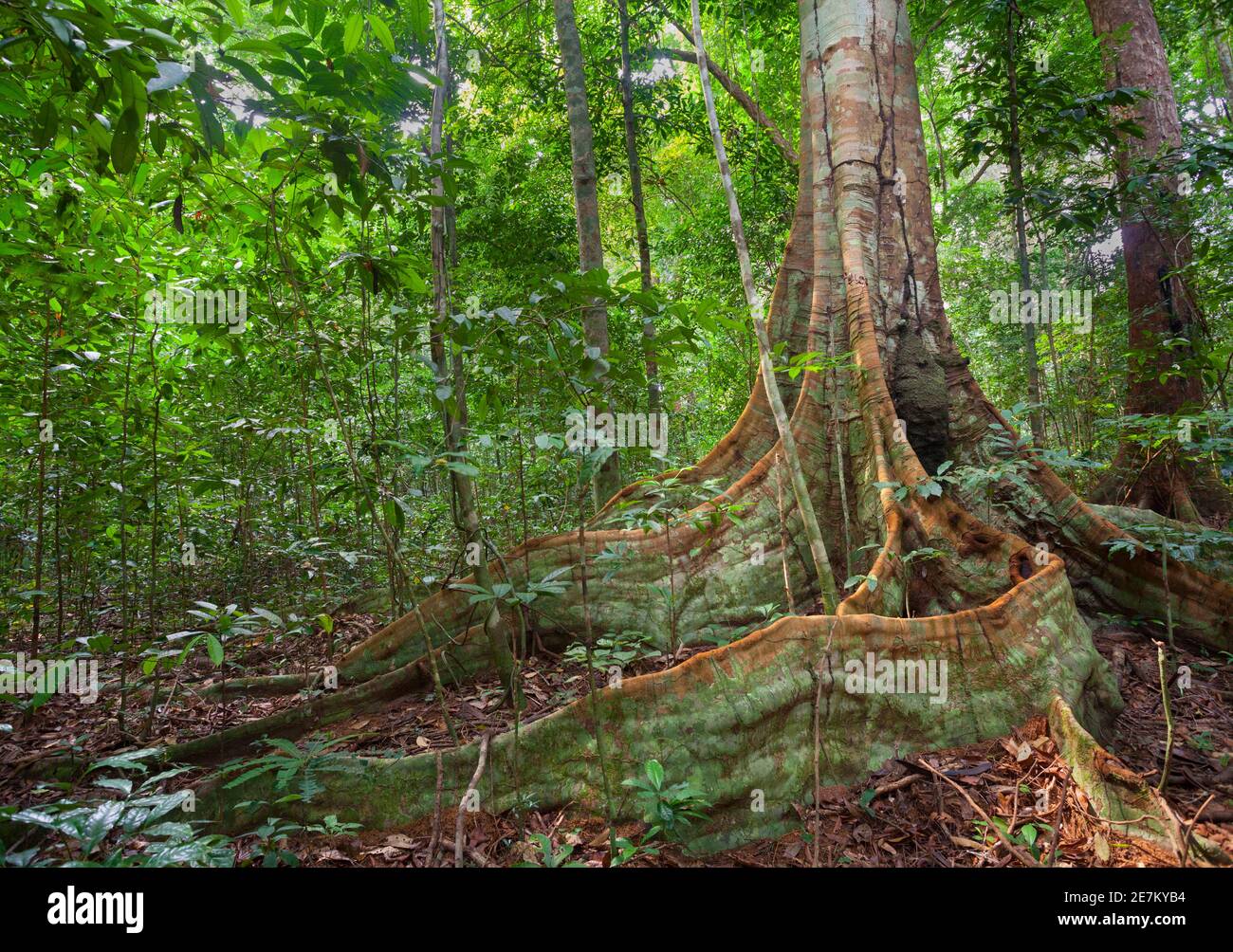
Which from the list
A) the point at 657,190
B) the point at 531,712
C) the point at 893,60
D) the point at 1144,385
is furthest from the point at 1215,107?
the point at 531,712

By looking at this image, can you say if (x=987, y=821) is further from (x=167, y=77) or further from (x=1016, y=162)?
(x=1016, y=162)

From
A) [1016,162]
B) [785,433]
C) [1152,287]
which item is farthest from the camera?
[1152,287]

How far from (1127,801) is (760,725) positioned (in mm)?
1172

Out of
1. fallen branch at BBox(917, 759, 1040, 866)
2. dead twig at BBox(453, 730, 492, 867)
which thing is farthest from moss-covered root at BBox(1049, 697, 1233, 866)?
dead twig at BBox(453, 730, 492, 867)

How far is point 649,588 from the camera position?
3.66m

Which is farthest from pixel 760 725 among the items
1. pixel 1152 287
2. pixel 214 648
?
pixel 1152 287

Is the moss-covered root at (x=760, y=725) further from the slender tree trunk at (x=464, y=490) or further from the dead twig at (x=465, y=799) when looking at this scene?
the slender tree trunk at (x=464, y=490)

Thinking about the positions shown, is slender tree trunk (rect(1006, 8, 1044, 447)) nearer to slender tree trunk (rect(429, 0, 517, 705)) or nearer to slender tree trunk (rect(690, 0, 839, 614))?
slender tree trunk (rect(690, 0, 839, 614))

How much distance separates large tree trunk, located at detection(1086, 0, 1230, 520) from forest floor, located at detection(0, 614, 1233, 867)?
93.5 inches

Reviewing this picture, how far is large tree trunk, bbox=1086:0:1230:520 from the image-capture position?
5016mm

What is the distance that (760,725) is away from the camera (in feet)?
8.27

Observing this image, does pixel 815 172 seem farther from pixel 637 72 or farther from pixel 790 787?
pixel 637 72
